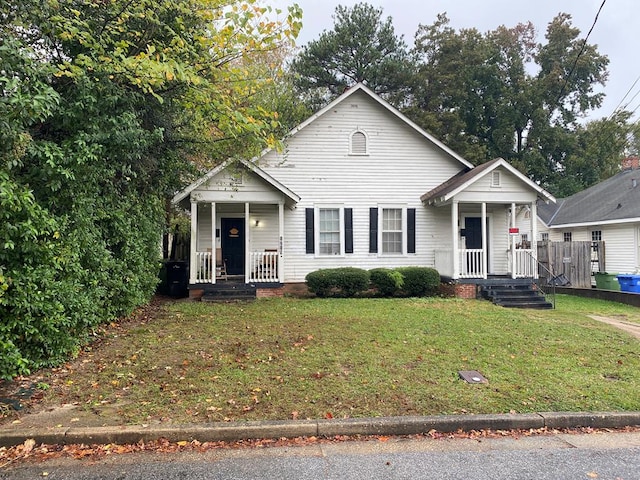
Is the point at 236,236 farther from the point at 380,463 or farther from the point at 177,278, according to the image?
the point at 380,463

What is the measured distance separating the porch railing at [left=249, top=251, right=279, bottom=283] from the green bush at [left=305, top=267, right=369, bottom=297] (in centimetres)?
116

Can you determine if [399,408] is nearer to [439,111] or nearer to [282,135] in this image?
[282,135]

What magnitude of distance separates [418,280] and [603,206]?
12.2 meters

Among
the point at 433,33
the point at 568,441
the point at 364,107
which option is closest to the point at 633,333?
the point at 568,441

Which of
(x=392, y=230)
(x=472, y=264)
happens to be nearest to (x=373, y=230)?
(x=392, y=230)

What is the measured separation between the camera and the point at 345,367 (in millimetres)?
5754

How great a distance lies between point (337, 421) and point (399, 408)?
2.47ft

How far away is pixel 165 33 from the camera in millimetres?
8023

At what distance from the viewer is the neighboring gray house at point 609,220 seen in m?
16.9

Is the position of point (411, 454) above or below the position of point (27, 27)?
below

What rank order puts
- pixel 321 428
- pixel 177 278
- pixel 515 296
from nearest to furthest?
pixel 321 428 < pixel 515 296 < pixel 177 278

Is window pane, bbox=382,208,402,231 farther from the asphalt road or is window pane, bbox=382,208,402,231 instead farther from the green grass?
the asphalt road

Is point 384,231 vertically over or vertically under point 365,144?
under

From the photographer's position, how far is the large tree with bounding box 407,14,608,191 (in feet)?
98.8
